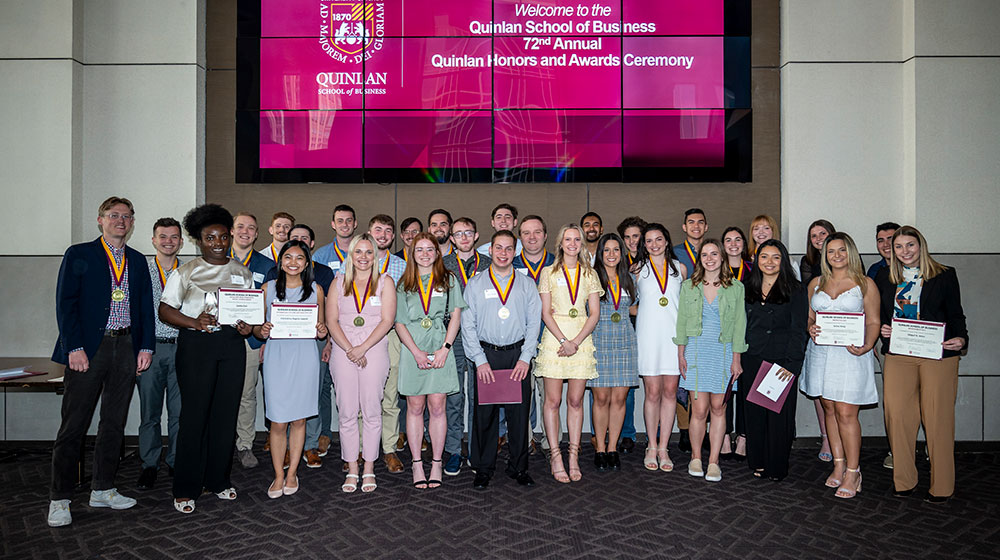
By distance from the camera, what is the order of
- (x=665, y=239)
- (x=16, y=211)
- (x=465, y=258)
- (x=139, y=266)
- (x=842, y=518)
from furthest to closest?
1. (x=16, y=211)
2. (x=465, y=258)
3. (x=665, y=239)
4. (x=139, y=266)
5. (x=842, y=518)

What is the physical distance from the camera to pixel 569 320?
4172mm

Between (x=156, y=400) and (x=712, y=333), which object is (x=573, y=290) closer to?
(x=712, y=333)

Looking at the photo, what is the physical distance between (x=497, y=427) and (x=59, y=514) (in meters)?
2.76

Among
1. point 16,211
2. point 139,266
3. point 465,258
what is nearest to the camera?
point 139,266

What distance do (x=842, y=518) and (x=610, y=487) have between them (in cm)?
143

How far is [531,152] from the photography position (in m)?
5.84

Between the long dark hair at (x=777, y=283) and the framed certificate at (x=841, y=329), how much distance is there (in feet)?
0.86

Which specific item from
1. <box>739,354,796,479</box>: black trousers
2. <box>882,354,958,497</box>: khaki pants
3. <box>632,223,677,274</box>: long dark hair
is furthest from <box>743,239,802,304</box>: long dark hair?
<box>882,354,958,497</box>: khaki pants

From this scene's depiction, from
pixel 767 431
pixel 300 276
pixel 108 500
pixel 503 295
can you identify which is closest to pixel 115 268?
pixel 300 276

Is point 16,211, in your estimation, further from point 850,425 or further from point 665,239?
point 850,425

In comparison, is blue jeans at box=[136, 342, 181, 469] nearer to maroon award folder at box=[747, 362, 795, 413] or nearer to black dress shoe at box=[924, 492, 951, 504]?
maroon award folder at box=[747, 362, 795, 413]

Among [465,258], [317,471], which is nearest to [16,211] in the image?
[317,471]

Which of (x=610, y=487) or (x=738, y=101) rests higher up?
(x=738, y=101)

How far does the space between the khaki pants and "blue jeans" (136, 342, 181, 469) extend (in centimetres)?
516
